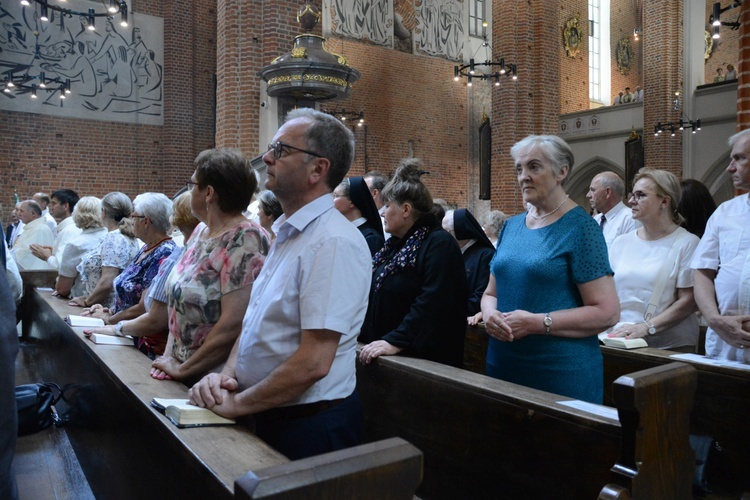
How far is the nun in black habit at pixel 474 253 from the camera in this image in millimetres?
4031

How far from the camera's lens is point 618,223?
4773 mm

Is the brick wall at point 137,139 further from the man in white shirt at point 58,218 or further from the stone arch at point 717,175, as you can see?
the stone arch at point 717,175

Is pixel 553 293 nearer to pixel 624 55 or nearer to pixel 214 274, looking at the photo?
pixel 214 274

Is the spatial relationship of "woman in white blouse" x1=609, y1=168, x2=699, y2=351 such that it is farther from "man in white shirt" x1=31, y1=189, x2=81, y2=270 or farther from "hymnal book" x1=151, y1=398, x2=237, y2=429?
"man in white shirt" x1=31, y1=189, x2=81, y2=270

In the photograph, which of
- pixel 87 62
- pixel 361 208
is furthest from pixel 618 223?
pixel 87 62

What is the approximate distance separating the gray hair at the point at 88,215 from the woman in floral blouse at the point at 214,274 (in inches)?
129

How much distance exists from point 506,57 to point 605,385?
10549mm

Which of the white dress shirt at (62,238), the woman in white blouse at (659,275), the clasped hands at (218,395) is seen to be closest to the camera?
the clasped hands at (218,395)

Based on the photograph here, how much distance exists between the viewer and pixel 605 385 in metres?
3.23

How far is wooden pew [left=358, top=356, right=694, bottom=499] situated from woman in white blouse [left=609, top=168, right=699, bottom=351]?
1256 millimetres

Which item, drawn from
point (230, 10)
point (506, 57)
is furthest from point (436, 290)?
point (506, 57)

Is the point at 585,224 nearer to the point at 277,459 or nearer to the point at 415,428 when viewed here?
the point at 415,428

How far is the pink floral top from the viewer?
2.27 m

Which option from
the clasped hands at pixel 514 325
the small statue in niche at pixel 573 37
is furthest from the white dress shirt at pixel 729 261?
the small statue in niche at pixel 573 37
